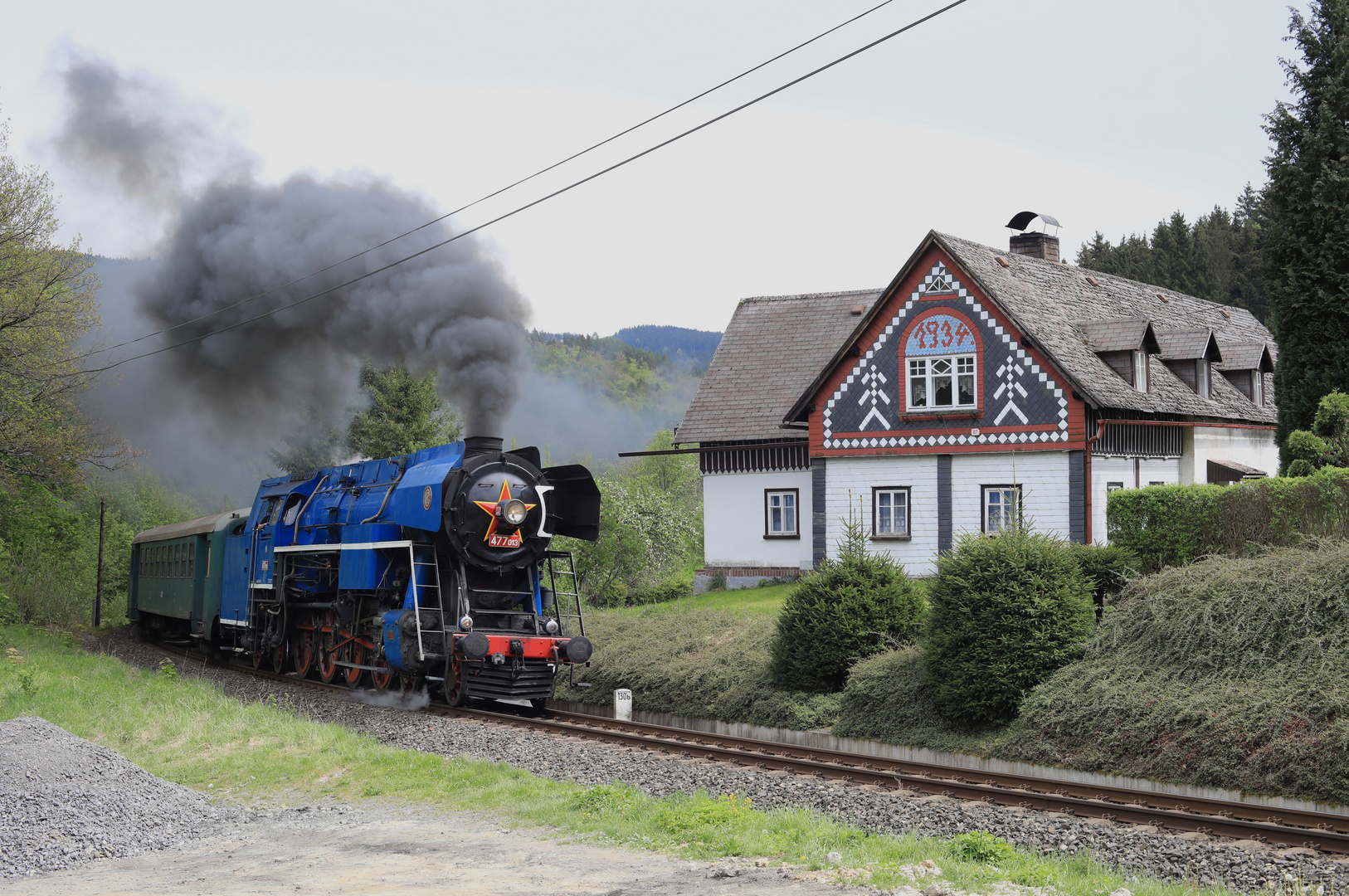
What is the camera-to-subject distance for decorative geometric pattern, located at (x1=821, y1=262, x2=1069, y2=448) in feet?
78.9

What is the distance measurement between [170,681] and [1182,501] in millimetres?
15801

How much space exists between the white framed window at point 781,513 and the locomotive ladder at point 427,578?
15.8 m

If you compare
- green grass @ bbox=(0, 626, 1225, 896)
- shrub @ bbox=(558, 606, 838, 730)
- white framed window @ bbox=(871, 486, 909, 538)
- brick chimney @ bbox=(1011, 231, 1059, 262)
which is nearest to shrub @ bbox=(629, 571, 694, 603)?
white framed window @ bbox=(871, 486, 909, 538)

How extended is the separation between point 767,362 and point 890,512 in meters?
7.71

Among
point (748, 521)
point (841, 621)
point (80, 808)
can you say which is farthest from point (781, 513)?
point (80, 808)

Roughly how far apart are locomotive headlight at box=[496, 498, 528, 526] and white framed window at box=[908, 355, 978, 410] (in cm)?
1305

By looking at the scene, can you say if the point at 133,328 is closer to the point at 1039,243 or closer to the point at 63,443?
the point at 63,443

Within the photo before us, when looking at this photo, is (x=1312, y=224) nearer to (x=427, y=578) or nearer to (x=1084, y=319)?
(x=1084, y=319)

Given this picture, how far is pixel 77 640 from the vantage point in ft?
95.8

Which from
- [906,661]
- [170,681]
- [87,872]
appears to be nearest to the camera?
[87,872]

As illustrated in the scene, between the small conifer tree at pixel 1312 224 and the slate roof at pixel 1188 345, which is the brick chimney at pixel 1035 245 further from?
the small conifer tree at pixel 1312 224

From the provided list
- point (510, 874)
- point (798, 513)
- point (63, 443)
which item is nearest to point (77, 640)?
point (63, 443)

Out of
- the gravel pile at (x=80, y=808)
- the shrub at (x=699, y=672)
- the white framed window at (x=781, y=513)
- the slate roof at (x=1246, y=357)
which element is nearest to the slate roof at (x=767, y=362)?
the white framed window at (x=781, y=513)

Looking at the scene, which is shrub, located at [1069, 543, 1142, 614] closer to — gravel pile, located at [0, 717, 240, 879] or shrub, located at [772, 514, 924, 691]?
shrub, located at [772, 514, 924, 691]
